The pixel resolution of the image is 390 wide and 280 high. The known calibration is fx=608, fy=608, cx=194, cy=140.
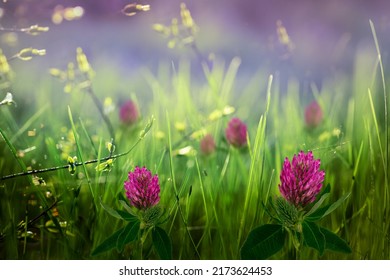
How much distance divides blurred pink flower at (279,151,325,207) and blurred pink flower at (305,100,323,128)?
0.07 meters

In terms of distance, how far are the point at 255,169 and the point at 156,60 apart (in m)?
0.27

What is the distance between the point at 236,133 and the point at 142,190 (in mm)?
200

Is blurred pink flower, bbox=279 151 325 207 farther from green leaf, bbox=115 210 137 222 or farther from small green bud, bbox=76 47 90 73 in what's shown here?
small green bud, bbox=76 47 90 73

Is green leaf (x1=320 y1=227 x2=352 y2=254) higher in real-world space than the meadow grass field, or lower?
lower

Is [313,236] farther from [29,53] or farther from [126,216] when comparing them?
[29,53]

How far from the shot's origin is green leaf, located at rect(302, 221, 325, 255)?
1.06 m

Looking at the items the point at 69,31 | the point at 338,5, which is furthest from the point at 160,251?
the point at 338,5

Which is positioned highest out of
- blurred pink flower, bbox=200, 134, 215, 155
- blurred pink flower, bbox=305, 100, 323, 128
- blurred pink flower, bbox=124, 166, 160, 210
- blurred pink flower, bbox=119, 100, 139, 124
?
blurred pink flower, bbox=119, 100, 139, 124

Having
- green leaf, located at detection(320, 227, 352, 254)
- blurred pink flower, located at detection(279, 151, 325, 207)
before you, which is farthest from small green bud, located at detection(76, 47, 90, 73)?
green leaf, located at detection(320, 227, 352, 254)

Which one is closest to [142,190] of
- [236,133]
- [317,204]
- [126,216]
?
[126,216]

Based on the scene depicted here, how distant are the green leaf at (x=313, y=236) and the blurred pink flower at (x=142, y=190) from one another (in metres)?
0.27

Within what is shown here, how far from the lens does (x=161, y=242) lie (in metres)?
1.09

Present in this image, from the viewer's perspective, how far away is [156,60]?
3.68 ft
